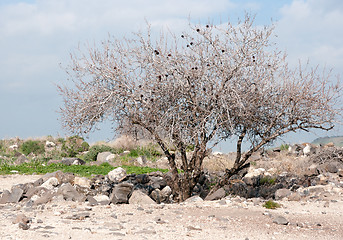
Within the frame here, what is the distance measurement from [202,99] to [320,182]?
6.12 m

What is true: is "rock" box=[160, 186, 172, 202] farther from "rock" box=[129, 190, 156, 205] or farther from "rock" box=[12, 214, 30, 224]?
"rock" box=[12, 214, 30, 224]

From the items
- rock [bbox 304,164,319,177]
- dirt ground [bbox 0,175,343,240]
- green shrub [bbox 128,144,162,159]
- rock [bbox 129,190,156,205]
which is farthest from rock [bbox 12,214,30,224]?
green shrub [bbox 128,144,162,159]

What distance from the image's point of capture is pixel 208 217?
7.58 m

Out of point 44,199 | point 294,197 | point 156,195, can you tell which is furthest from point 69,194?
point 294,197

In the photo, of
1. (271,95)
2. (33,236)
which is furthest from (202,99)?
(33,236)

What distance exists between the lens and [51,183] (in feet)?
37.9

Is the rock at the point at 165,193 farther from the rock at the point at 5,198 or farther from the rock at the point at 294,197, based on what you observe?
the rock at the point at 5,198

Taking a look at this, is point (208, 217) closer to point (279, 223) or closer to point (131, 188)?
point (279, 223)

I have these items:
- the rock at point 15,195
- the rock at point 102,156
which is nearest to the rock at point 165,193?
the rock at point 15,195

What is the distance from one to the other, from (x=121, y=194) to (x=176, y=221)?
274 cm

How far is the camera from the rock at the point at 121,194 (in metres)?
9.50

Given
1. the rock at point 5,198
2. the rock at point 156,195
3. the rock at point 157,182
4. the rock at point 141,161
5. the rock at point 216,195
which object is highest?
the rock at point 141,161

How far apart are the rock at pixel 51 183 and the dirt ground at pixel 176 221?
1978mm

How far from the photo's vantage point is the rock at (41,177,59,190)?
11320 millimetres
